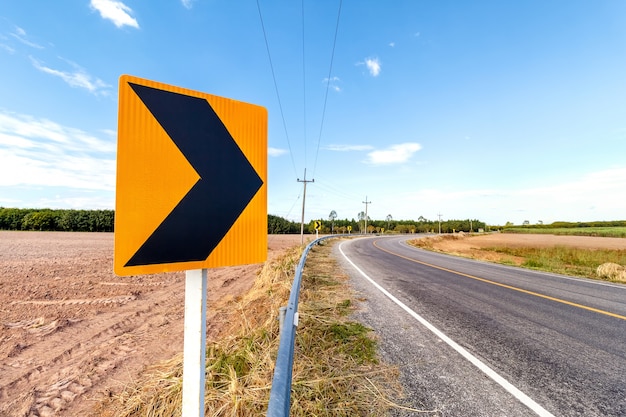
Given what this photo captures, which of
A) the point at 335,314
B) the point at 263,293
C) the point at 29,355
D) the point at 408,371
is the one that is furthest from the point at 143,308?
the point at 408,371

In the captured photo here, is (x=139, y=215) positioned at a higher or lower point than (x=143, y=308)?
higher

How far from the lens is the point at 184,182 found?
1200 millimetres

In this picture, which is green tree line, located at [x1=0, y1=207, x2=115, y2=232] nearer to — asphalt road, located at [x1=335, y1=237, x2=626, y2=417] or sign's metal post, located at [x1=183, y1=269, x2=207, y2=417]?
asphalt road, located at [x1=335, y1=237, x2=626, y2=417]

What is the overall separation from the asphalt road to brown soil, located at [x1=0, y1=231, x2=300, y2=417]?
345 cm

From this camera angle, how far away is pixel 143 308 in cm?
644

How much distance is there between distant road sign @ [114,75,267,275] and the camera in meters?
1.09

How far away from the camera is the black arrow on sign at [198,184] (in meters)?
1.15

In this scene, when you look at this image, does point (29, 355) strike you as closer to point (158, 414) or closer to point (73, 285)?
point (158, 414)

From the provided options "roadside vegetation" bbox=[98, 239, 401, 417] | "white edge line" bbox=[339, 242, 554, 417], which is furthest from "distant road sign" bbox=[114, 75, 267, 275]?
"white edge line" bbox=[339, 242, 554, 417]

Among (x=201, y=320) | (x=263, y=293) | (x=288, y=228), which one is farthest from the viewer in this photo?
(x=288, y=228)

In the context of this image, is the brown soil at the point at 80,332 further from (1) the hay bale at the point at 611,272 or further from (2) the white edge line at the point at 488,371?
(1) the hay bale at the point at 611,272

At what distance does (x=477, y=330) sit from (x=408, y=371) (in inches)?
80.4

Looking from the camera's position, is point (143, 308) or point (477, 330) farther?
point (143, 308)

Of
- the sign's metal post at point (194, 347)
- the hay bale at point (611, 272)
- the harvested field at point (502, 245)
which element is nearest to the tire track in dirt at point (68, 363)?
the sign's metal post at point (194, 347)
